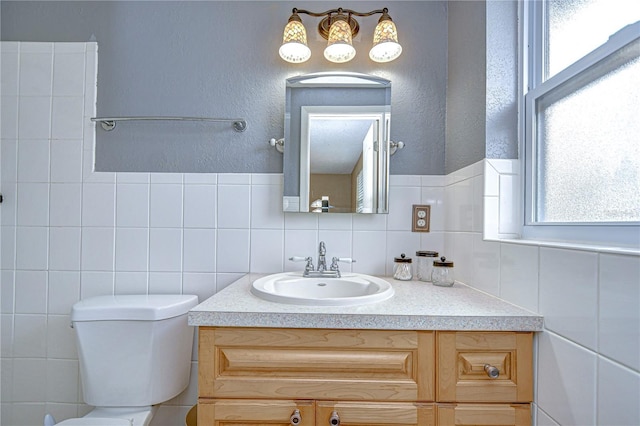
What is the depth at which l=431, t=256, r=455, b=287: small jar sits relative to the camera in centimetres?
102

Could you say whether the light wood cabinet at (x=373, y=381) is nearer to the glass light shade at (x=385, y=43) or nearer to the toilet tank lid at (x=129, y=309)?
the toilet tank lid at (x=129, y=309)

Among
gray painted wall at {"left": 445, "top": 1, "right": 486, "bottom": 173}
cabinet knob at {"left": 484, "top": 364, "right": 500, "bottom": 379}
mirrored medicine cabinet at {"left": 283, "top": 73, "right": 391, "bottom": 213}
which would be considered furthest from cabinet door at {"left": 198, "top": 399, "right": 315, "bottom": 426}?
gray painted wall at {"left": 445, "top": 1, "right": 486, "bottom": 173}

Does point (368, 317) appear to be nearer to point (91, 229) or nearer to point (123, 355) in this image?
point (123, 355)

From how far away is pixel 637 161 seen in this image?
1.93ft

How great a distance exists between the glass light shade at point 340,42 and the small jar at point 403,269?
91 cm

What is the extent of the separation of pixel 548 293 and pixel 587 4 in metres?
0.78

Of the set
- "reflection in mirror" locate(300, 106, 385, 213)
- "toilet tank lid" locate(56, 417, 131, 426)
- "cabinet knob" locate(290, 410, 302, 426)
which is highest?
"reflection in mirror" locate(300, 106, 385, 213)

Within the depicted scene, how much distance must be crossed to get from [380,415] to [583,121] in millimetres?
949

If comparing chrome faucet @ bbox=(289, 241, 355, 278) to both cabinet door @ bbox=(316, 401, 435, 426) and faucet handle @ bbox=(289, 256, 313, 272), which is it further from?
cabinet door @ bbox=(316, 401, 435, 426)

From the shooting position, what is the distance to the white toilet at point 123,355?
979 mm

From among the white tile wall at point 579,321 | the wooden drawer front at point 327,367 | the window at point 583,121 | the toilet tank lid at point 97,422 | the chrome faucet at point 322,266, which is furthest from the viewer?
the chrome faucet at point 322,266

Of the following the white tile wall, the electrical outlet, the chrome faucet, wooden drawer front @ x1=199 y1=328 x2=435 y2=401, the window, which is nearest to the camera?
the white tile wall

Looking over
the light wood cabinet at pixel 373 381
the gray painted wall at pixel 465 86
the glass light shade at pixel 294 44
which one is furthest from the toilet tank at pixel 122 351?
the gray painted wall at pixel 465 86

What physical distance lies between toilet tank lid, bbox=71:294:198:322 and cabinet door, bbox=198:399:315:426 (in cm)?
42
